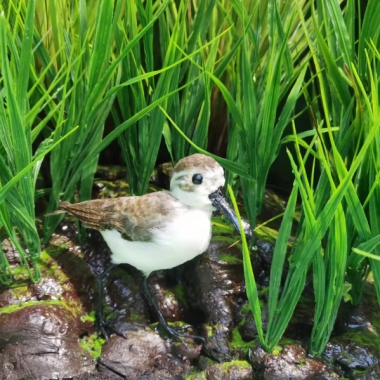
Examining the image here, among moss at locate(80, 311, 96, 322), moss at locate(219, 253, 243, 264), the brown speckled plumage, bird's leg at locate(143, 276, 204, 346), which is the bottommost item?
moss at locate(80, 311, 96, 322)

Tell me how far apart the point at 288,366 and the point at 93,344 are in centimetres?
59

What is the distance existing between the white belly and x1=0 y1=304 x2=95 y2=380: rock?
0.30 m

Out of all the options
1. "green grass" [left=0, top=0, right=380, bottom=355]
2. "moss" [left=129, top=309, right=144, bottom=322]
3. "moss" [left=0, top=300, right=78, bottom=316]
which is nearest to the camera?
"green grass" [left=0, top=0, right=380, bottom=355]

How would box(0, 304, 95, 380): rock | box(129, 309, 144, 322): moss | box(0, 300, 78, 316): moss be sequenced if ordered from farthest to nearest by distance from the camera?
1. box(129, 309, 144, 322): moss
2. box(0, 300, 78, 316): moss
3. box(0, 304, 95, 380): rock

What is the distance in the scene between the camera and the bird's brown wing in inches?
69.6

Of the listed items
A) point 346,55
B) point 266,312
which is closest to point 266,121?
point 346,55

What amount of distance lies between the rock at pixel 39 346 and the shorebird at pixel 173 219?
27 centimetres

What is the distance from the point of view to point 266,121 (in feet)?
6.03

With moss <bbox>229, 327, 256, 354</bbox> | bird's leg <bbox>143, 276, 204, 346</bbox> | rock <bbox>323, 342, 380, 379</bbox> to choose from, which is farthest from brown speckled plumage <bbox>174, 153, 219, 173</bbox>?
rock <bbox>323, 342, 380, 379</bbox>

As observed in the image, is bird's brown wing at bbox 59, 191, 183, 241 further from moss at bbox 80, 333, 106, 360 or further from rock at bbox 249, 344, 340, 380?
rock at bbox 249, 344, 340, 380

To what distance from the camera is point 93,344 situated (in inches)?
74.8

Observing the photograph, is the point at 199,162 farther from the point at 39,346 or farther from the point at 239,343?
the point at 39,346

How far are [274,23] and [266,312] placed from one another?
90cm

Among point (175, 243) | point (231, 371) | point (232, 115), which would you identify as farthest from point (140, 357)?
point (232, 115)
